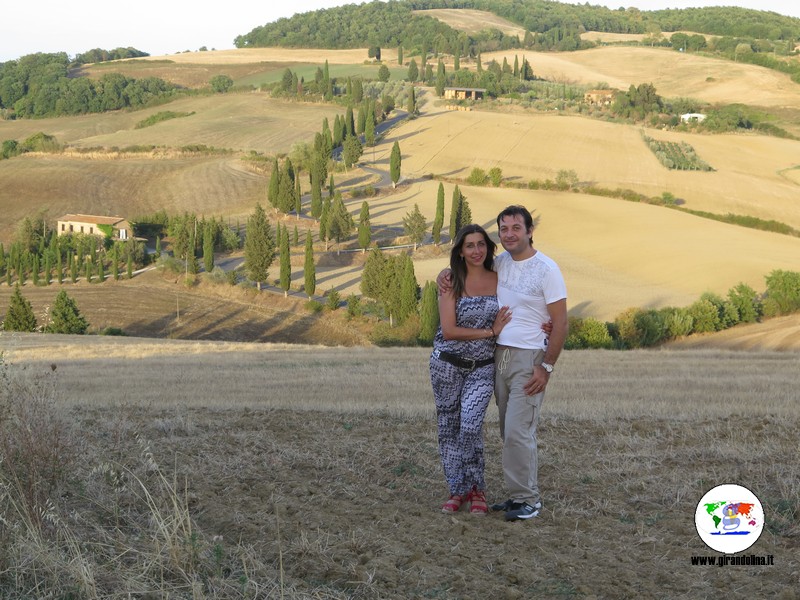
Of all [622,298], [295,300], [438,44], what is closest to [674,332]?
[622,298]

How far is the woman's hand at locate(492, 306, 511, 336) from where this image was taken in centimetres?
706

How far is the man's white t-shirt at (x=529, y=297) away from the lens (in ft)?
22.9

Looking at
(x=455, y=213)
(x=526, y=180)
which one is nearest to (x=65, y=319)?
(x=455, y=213)

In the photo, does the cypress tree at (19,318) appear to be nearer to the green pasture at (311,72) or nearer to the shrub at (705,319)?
the shrub at (705,319)

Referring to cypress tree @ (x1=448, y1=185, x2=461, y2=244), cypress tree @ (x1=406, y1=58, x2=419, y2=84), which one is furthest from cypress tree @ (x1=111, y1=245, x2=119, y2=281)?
cypress tree @ (x1=406, y1=58, x2=419, y2=84)

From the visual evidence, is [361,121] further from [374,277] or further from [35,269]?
[374,277]

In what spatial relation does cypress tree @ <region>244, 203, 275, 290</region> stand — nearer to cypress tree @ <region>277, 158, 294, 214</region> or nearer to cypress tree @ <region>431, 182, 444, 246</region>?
cypress tree @ <region>431, 182, 444, 246</region>

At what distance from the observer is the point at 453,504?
23.2 feet

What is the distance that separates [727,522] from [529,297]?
2093 millimetres

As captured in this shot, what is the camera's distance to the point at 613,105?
121250 mm

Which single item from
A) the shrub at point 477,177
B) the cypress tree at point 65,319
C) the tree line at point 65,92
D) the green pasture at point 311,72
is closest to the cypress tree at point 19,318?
the cypress tree at point 65,319

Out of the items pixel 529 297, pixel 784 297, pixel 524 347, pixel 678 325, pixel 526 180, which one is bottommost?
pixel 678 325

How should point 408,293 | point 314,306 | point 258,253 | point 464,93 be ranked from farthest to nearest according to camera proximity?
point 464,93, point 258,253, point 314,306, point 408,293

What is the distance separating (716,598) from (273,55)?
593ft
